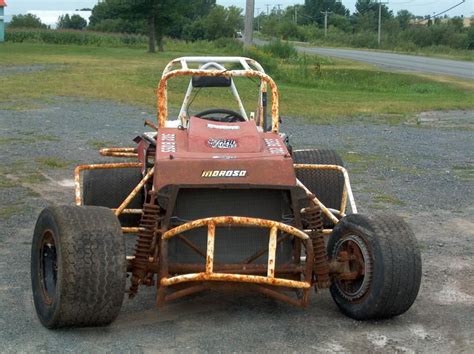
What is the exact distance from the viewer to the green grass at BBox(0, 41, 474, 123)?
65.6 ft

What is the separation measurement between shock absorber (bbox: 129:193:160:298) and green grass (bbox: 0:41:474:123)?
12417 millimetres

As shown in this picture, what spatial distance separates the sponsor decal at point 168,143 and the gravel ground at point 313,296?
1.01 m

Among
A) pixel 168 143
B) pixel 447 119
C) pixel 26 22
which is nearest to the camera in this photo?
pixel 168 143

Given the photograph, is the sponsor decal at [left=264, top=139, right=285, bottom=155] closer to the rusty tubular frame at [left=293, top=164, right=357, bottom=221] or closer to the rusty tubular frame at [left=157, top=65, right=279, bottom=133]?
the rusty tubular frame at [left=293, top=164, right=357, bottom=221]

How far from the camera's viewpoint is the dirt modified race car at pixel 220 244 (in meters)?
5.28

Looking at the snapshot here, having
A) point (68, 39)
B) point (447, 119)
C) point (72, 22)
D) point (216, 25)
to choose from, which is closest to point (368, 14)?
point (72, 22)

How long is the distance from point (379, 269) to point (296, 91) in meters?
18.8

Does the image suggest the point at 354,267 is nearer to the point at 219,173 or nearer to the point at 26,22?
the point at 219,173

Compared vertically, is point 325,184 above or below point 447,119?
above

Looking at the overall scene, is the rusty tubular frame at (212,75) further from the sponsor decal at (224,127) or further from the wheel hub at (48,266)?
the wheel hub at (48,266)

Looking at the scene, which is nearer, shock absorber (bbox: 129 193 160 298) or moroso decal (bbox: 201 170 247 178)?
shock absorber (bbox: 129 193 160 298)

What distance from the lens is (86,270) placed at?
520cm

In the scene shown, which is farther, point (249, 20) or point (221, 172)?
point (249, 20)

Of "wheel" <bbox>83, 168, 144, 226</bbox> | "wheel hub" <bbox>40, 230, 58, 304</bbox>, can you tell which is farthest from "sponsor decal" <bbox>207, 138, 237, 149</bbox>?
"wheel" <bbox>83, 168, 144, 226</bbox>
